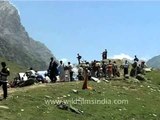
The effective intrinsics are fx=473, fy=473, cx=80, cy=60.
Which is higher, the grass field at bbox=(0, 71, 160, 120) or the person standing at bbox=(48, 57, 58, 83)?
the person standing at bbox=(48, 57, 58, 83)

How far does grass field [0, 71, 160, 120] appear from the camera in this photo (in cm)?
3334

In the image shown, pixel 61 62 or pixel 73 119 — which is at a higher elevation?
pixel 61 62

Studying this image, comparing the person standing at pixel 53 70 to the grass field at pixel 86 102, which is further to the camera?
the person standing at pixel 53 70

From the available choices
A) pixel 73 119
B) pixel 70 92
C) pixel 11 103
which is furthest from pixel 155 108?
pixel 11 103

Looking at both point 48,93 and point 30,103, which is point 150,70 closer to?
point 48,93

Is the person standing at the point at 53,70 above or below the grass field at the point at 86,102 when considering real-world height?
above

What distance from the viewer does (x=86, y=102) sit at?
3881 centimetres

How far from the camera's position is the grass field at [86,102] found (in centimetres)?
3334

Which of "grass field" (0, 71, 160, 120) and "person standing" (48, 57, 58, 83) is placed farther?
"person standing" (48, 57, 58, 83)

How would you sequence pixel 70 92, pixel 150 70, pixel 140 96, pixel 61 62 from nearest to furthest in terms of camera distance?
pixel 70 92 < pixel 140 96 < pixel 61 62 < pixel 150 70

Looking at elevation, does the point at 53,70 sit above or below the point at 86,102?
above

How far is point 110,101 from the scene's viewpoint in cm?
4097

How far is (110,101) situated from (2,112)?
12202 mm

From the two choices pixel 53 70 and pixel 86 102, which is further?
Result: pixel 53 70
